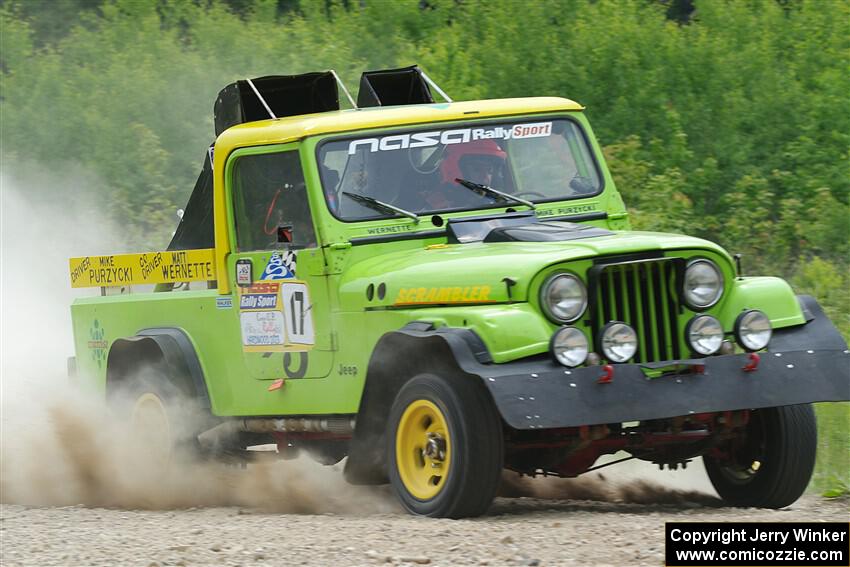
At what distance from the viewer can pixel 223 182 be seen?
8.59m

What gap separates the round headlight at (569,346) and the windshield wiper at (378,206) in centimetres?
163

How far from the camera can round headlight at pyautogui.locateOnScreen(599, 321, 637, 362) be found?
6.67 meters

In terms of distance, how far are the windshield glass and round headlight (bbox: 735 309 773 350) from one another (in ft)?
5.44

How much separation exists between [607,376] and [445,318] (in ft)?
2.74

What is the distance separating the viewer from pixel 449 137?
8234 mm

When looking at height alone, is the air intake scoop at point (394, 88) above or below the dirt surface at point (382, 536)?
above

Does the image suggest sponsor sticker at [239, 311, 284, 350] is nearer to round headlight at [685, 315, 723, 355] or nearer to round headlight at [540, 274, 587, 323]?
round headlight at [540, 274, 587, 323]

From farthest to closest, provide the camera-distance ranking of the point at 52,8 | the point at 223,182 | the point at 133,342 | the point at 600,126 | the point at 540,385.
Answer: the point at 52,8
the point at 600,126
the point at 133,342
the point at 223,182
the point at 540,385

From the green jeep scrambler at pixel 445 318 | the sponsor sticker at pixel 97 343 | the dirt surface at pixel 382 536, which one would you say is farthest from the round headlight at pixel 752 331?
the sponsor sticker at pixel 97 343

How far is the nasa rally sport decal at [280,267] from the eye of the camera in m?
8.01

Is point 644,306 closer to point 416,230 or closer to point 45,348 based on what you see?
point 416,230

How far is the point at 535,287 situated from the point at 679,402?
33.2 inches

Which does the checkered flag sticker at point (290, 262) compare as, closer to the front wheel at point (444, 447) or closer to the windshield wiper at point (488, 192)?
the windshield wiper at point (488, 192)

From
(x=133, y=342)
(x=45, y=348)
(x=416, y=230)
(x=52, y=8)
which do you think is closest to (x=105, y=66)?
(x=52, y=8)
